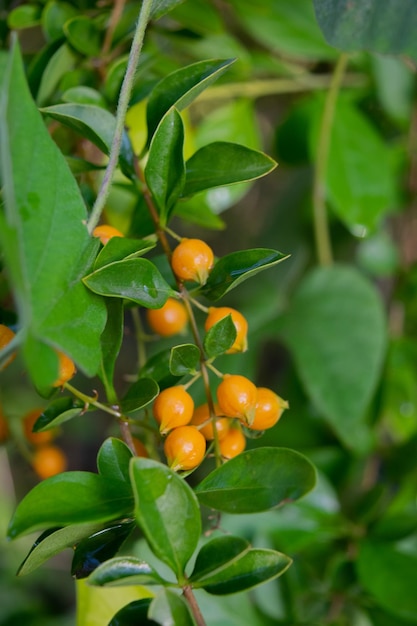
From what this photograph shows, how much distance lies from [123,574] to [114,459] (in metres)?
0.06

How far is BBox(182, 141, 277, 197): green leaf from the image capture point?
0.36 metres

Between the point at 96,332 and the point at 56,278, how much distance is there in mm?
34

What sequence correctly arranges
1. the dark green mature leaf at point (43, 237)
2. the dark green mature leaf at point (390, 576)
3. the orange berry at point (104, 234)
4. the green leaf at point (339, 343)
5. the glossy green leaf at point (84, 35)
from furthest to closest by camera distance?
the green leaf at point (339, 343)
the dark green mature leaf at point (390, 576)
the glossy green leaf at point (84, 35)
the orange berry at point (104, 234)
the dark green mature leaf at point (43, 237)

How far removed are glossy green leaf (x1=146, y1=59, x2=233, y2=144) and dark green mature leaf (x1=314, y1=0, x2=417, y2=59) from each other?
0.10 metres

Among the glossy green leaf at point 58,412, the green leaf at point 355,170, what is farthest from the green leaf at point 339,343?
the glossy green leaf at point 58,412

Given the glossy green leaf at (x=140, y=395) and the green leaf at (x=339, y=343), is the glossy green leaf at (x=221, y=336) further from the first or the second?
the green leaf at (x=339, y=343)

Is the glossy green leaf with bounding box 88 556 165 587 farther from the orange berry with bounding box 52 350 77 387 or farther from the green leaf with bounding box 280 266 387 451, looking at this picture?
the green leaf with bounding box 280 266 387 451

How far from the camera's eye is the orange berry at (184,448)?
0.32 metres

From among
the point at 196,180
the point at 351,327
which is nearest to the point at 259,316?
the point at 351,327

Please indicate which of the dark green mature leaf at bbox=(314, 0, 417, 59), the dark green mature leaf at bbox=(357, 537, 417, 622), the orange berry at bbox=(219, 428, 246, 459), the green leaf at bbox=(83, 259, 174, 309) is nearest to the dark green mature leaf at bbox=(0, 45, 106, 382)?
the green leaf at bbox=(83, 259, 174, 309)

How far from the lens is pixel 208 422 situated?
0.36 metres

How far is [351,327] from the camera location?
0.74 meters

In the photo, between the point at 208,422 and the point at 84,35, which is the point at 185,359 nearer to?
the point at 208,422

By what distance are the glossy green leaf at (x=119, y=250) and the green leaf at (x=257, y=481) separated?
12 centimetres
